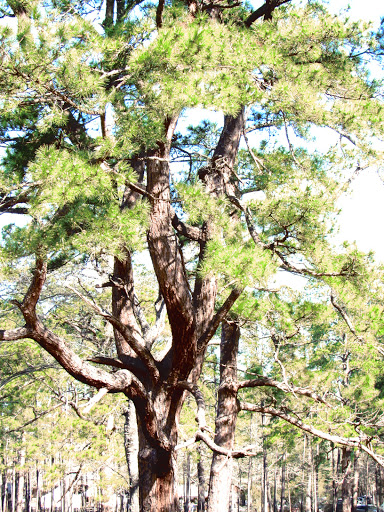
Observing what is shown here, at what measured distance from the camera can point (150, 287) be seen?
9.12m

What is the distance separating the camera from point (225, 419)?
5.55 metres

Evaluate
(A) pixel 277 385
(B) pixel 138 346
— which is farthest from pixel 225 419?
(B) pixel 138 346

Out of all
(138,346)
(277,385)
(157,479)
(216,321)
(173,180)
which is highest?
(173,180)

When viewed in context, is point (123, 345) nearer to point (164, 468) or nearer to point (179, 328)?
point (179, 328)

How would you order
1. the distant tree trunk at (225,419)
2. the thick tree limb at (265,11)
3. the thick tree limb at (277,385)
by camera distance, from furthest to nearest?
the distant tree trunk at (225,419) → the thick tree limb at (277,385) → the thick tree limb at (265,11)

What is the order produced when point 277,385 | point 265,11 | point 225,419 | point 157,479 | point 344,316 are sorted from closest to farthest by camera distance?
1. point 157,479
2. point 344,316
3. point 265,11
4. point 277,385
5. point 225,419

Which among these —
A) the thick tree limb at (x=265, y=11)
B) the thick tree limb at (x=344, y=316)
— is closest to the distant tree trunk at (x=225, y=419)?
the thick tree limb at (x=344, y=316)

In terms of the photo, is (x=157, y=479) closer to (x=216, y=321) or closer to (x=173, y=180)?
(x=216, y=321)

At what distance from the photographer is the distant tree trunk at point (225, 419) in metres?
5.27

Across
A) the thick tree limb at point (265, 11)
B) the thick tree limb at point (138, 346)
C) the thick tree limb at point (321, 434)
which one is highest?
the thick tree limb at point (265, 11)

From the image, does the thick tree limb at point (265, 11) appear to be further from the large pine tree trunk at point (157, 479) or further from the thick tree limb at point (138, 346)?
→ the large pine tree trunk at point (157, 479)

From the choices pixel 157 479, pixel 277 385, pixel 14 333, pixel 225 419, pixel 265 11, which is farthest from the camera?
pixel 225 419

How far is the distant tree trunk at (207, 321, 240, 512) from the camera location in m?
5.27

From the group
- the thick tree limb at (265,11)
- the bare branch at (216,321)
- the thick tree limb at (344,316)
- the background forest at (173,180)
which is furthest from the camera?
the thick tree limb at (265,11)
